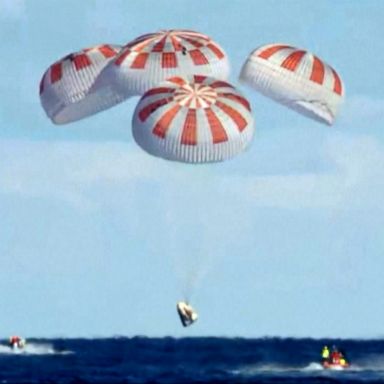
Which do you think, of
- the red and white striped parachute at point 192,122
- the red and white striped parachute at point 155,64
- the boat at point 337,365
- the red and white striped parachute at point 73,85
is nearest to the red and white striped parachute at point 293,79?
the red and white striped parachute at point 155,64

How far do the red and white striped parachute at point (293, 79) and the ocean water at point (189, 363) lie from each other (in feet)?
63.8

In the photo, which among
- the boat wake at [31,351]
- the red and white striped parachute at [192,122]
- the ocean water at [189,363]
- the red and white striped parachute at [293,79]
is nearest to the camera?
the red and white striped parachute at [192,122]

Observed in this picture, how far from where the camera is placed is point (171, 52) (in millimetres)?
64500

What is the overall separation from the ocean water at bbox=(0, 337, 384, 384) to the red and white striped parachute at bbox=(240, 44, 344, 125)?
19453mm

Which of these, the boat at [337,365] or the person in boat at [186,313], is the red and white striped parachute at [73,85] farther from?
the boat at [337,365]

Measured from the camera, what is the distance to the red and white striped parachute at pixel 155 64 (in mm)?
64188

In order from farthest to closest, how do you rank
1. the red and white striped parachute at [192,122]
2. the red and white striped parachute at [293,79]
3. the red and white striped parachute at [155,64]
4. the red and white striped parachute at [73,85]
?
the red and white striped parachute at [73,85] < the red and white striped parachute at [293,79] < the red and white striped parachute at [155,64] < the red and white striped parachute at [192,122]

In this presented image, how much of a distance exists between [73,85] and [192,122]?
5092mm

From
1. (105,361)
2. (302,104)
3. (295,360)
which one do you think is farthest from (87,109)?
(105,361)

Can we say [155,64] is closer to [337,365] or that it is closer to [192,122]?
[192,122]

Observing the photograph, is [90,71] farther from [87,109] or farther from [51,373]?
[51,373]

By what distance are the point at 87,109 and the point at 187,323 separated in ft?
24.5

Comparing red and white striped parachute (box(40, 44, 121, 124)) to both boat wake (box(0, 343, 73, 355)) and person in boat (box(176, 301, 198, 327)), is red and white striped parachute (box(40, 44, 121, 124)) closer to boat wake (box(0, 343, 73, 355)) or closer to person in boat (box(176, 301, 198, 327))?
person in boat (box(176, 301, 198, 327))

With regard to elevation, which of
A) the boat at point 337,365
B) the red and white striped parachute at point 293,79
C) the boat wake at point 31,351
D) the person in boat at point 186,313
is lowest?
the person in boat at point 186,313
